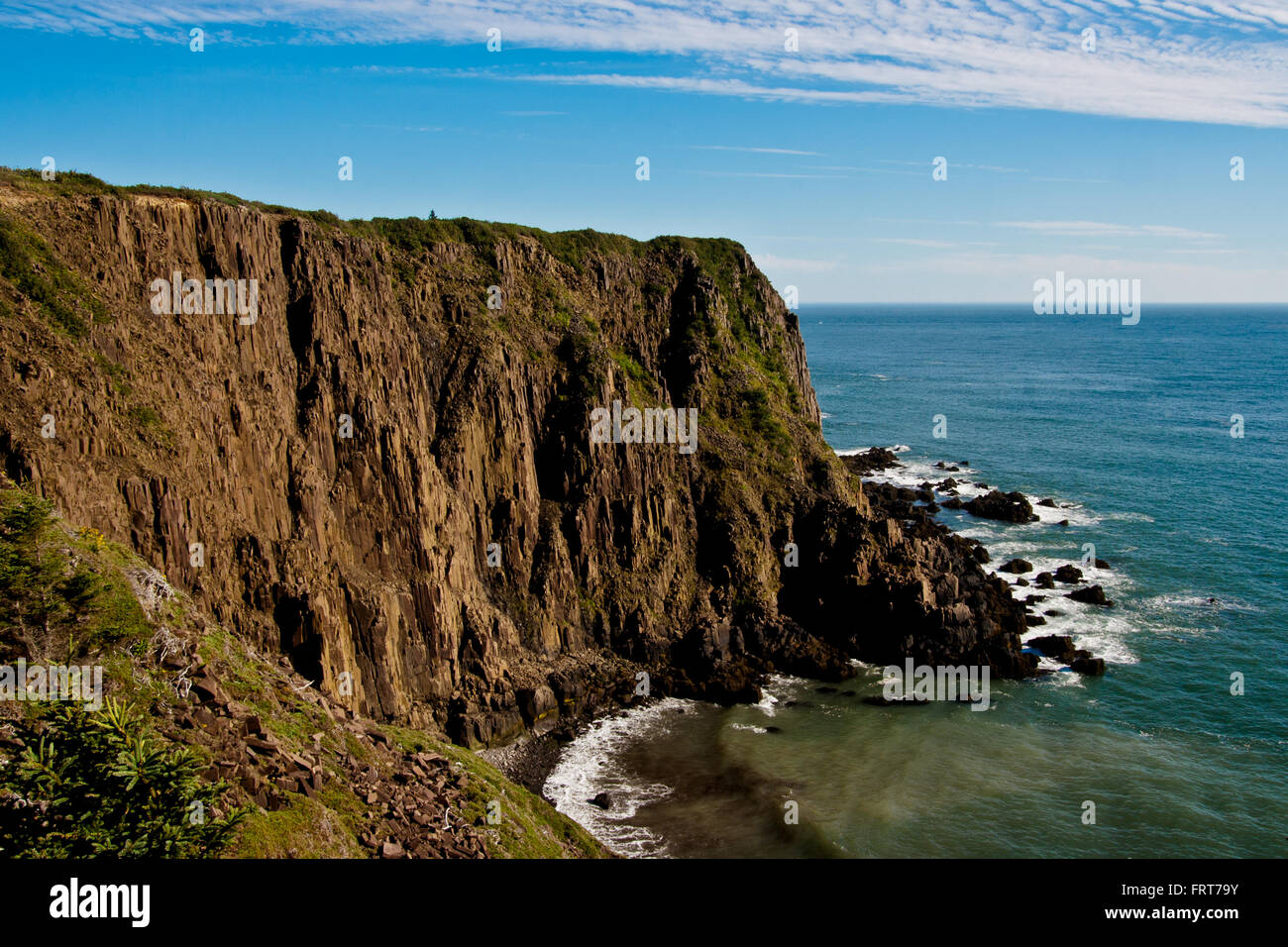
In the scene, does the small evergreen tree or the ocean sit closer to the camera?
the small evergreen tree

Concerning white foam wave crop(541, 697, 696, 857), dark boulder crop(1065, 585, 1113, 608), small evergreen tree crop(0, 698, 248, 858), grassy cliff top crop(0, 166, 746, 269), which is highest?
grassy cliff top crop(0, 166, 746, 269)

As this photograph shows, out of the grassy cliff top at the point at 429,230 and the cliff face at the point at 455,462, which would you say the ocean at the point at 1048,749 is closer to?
the cliff face at the point at 455,462

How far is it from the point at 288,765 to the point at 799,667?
43532 millimetres

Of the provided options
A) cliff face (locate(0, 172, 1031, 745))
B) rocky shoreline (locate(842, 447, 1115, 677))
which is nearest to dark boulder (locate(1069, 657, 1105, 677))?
rocky shoreline (locate(842, 447, 1115, 677))

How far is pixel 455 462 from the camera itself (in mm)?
57062

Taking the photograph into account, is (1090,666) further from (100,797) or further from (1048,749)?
(100,797)

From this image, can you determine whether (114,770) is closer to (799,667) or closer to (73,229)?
(73,229)

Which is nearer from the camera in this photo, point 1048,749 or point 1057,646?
point 1048,749

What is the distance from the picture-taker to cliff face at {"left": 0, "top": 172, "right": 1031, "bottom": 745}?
42.4 metres

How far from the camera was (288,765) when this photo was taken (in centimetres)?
2359

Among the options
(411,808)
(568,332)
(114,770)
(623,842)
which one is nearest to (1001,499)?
(568,332)

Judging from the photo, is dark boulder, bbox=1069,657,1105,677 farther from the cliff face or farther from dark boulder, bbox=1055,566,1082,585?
dark boulder, bbox=1055,566,1082,585

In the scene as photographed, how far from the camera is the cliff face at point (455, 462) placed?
4241 cm

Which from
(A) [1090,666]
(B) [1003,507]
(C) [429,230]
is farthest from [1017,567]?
(C) [429,230]
